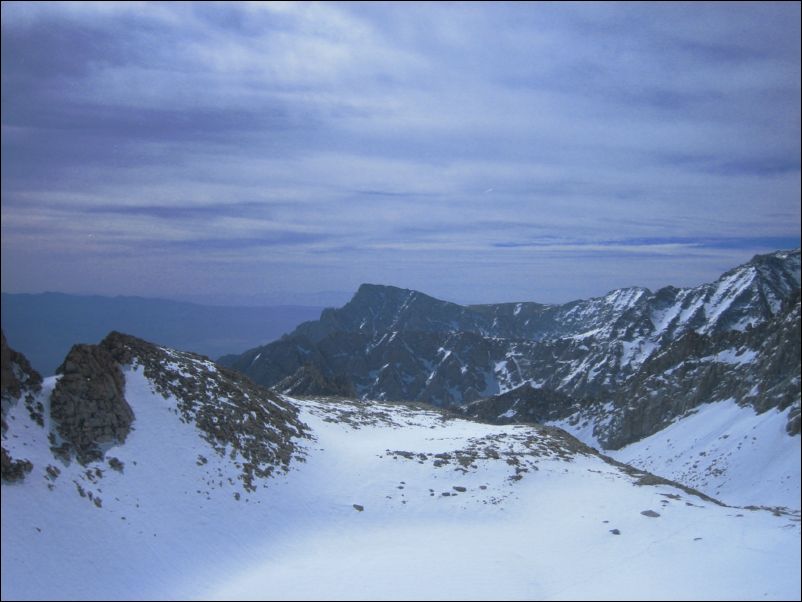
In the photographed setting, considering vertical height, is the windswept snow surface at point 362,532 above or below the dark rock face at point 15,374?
below

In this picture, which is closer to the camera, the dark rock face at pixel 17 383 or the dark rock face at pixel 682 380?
the dark rock face at pixel 17 383

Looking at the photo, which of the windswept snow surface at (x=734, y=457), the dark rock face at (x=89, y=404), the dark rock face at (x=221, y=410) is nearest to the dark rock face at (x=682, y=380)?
the windswept snow surface at (x=734, y=457)

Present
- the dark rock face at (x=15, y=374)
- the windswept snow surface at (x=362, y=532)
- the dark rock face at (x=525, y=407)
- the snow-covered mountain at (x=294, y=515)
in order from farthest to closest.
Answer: the dark rock face at (x=525, y=407) → the dark rock face at (x=15, y=374) → the snow-covered mountain at (x=294, y=515) → the windswept snow surface at (x=362, y=532)

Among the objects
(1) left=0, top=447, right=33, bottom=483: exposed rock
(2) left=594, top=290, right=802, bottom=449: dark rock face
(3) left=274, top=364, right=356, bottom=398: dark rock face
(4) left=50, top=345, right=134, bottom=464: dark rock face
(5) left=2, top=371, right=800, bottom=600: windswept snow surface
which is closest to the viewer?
(5) left=2, top=371, right=800, bottom=600: windswept snow surface

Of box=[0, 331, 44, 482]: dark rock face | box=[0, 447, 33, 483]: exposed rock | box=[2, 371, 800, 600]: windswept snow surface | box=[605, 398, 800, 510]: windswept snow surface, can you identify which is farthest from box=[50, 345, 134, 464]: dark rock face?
box=[605, 398, 800, 510]: windswept snow surface

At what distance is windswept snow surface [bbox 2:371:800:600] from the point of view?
14422 mm

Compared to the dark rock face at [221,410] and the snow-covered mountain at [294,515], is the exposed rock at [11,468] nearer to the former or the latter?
the snow-covered mountain at [294,515]

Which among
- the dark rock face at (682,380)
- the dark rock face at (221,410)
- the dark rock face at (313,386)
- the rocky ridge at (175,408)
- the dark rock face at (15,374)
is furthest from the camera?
the dark rock face at (313,386)

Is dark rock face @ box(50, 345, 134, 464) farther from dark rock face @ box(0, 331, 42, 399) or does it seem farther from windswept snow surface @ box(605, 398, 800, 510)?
windswept snow surface @ box(605, 398, 800, 510)

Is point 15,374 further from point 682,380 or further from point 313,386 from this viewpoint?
point 682,380

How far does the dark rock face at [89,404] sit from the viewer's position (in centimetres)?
1855

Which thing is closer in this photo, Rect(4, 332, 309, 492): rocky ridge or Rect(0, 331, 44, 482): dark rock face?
Rect(0, 331, 44, 482): dark rock face

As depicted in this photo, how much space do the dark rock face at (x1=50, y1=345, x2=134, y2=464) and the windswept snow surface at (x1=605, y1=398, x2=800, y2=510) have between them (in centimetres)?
2650

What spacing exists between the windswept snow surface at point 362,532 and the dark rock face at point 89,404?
0.74 metres
